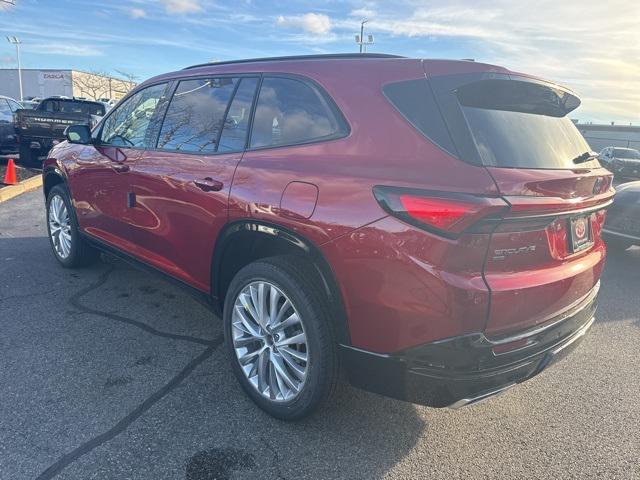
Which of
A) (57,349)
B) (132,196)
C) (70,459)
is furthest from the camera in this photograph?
(132,196)

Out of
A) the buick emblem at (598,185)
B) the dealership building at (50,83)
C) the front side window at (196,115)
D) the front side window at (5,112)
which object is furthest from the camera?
the dealership building at (50,83)

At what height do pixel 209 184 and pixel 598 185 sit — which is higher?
pixel 598 185

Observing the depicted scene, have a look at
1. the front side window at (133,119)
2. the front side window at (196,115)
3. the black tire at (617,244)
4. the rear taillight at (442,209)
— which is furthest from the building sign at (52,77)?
the rear taillight at (442,209)

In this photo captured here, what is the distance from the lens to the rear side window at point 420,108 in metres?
2.13

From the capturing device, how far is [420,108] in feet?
7.25

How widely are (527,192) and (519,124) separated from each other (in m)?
0.51

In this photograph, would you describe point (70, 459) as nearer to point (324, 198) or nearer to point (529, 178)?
point (324, 198)

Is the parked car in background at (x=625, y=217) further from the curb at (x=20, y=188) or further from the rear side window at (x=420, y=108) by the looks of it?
the curb at (x=20, y=188)

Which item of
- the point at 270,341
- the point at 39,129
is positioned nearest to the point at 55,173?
the point at 270,341

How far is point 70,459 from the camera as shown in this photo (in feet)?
7.54

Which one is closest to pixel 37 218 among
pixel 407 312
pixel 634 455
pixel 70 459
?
pixel 70 459

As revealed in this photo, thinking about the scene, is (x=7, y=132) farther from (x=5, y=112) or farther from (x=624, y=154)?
(x=624, y=154)

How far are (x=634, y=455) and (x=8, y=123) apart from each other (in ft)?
45.0

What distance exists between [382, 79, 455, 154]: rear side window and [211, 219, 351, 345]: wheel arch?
0.75 metres
